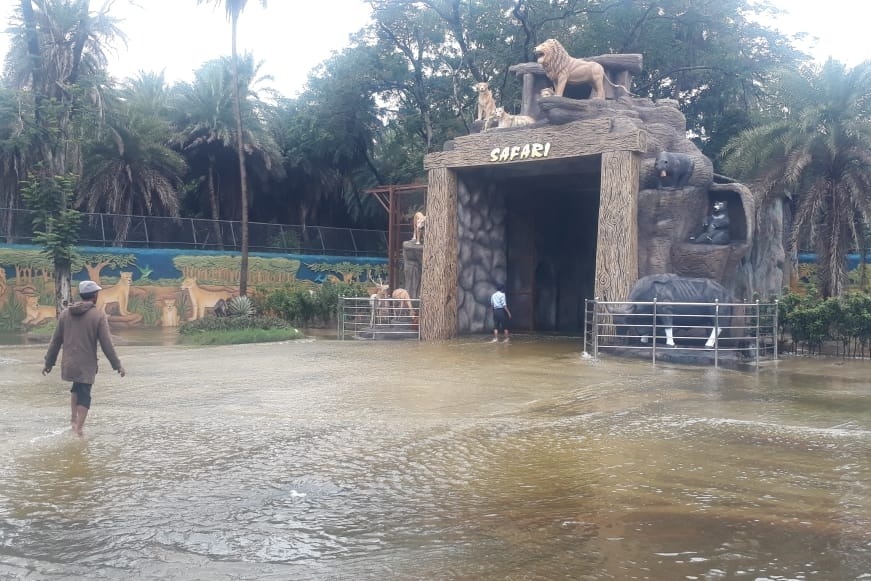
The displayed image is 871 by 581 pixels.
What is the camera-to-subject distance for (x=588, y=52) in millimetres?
32375

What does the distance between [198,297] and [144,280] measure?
1.94m

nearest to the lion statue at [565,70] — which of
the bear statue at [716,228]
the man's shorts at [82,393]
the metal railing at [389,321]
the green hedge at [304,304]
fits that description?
the bear statue at [716,228]

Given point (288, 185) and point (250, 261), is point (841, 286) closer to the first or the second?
point (250, 261)

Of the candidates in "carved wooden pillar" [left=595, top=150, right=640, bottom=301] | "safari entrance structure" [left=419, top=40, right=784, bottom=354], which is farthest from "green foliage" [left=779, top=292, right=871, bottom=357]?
"carved wooden pillar" [left=595, top=150, right=640, bottom=301]

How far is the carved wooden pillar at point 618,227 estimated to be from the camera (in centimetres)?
1714

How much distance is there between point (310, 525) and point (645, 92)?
99.4 feet

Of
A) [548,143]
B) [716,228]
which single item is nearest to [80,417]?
[548,143]

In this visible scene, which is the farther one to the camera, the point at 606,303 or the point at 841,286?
the point at 841,286

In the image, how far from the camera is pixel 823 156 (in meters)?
20.5

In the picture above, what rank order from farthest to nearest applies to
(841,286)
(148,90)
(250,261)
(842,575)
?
(148,90)
(250,261)
(841,286)
(842,575)

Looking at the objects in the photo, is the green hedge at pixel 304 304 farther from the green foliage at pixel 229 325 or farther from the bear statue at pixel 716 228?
the bear statue at pixel 716 228

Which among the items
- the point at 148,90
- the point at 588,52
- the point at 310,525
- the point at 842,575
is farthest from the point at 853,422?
the point at 148,90

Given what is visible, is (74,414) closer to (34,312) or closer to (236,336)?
(236,336)

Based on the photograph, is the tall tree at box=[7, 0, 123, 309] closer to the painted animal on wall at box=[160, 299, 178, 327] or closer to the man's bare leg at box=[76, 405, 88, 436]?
the painted animal on wall at box=[160, 299, 178, 327]
